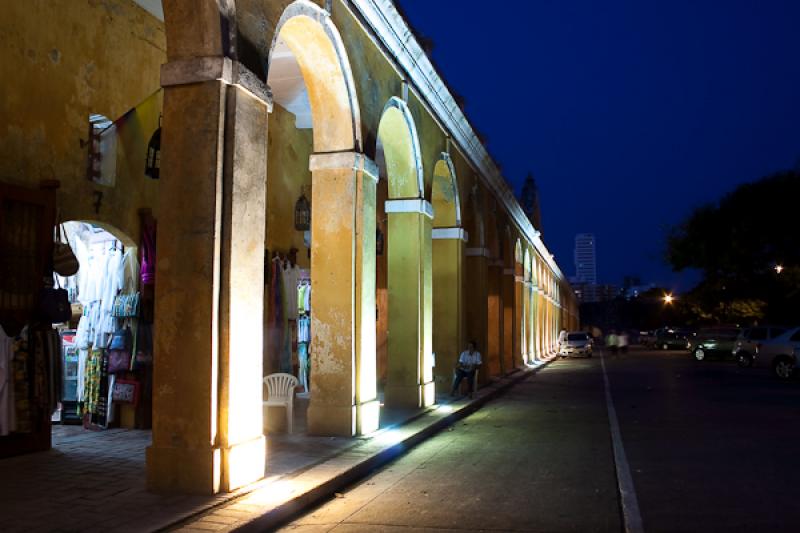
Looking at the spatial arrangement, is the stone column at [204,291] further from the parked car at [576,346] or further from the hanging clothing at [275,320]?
the parked car at [576,346]

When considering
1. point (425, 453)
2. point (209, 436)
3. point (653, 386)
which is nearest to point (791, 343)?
point (653, 386)

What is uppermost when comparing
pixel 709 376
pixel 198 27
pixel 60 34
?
pixel 60 34

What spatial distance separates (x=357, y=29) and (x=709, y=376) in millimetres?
19079

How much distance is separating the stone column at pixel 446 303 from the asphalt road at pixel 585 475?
6.19 ft

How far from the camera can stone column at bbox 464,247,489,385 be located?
66.8ft

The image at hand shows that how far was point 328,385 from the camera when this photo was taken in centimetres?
1068

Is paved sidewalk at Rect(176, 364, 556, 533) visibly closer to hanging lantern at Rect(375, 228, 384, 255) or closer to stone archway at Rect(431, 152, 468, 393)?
stone archway at Rect(431, 152, 468, 393)

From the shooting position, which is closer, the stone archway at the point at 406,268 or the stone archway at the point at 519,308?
the stone archway at the point at 406,268

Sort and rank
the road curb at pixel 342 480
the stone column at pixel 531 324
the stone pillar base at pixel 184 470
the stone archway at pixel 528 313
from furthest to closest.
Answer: the stone column at pixel 531 324 < the stone archway at pixel 528 313 < the stone pillar base at pixel 184 470 < the road curb at pixel 342 480

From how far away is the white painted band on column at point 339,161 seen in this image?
1070 cm

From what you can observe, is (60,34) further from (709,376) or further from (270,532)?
(709,376)

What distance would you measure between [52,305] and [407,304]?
6586mm

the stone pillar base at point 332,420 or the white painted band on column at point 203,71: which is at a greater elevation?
the white painted band on column at point 203,71

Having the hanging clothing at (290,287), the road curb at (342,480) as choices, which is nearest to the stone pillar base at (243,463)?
the road curb at (342,480)
